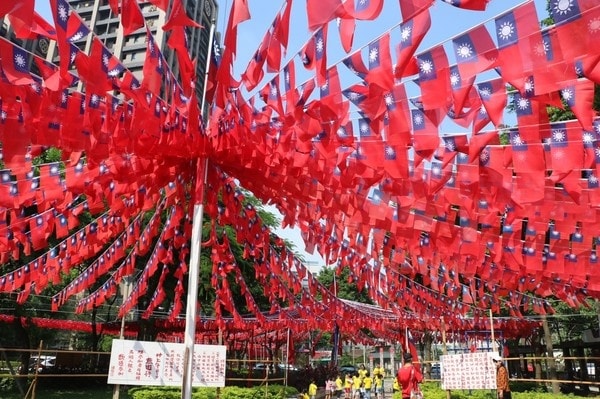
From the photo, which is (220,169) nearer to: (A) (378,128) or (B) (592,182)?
(A) (378,128)

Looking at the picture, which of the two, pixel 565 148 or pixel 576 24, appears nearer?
pixel 576 24

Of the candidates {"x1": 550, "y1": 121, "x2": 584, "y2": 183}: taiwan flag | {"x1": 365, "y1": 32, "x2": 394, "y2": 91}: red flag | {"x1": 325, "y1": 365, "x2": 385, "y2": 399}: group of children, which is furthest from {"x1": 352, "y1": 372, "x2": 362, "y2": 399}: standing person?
{"x1": 365, "y1": 32, "x2": 394, "y2": 91}: red flag

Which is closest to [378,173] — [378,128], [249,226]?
[378,128]

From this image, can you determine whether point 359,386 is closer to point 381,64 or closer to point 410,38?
point 381,64

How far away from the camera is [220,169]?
671 cm

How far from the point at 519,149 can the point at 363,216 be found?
98.9 inches

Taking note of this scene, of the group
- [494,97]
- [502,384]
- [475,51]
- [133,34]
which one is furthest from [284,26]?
[133,34]

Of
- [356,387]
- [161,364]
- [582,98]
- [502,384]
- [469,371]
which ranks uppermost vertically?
[582,98]

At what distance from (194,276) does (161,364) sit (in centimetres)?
153

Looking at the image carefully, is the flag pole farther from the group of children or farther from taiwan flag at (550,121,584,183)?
the group of children

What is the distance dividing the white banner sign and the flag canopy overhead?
7.07 ft

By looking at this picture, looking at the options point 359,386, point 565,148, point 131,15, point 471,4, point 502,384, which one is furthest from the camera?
point 359,386

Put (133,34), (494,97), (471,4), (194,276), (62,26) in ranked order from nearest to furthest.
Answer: (471,4), (62,26), (494,97), (194,276), (133,34)

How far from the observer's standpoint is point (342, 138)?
4969 mm
